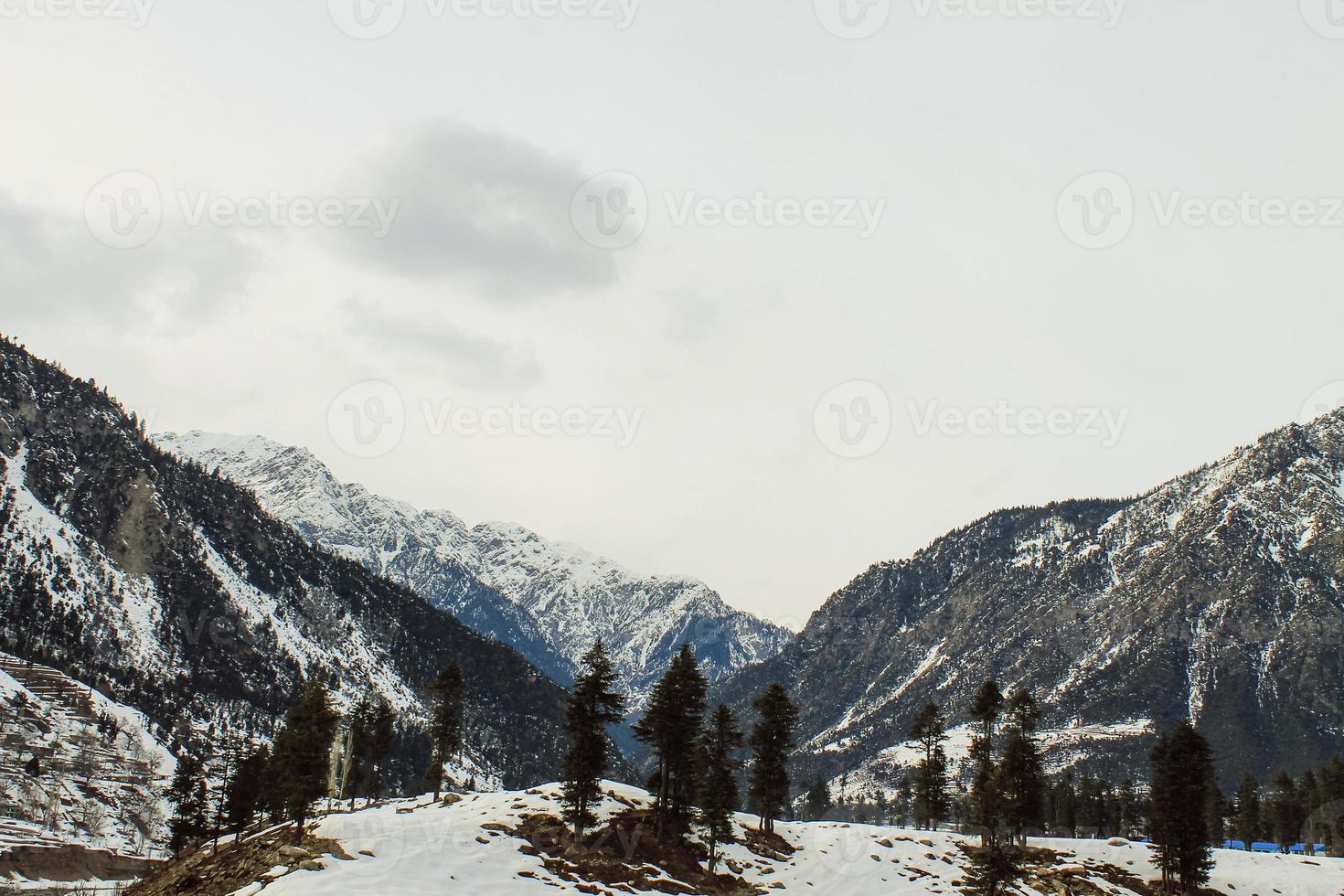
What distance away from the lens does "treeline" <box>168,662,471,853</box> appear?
8069 centimetres

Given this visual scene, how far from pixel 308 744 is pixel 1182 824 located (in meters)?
73.9

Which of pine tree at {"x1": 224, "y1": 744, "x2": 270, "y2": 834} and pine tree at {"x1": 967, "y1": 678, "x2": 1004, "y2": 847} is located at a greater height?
pine tree at {"x1": 967, "y1": 678, "x2": 1004, "y2": 847}

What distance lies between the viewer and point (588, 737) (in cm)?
7562

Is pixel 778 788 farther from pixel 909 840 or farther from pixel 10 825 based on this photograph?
pixel 10 825

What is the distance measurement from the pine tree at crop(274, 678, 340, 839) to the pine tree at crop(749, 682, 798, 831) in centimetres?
3879

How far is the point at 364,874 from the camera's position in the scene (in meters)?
56.5

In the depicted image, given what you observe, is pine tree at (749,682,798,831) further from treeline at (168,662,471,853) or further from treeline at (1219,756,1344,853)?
treeline at (1219,756,1344,853)

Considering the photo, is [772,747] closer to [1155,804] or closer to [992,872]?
[992,872]

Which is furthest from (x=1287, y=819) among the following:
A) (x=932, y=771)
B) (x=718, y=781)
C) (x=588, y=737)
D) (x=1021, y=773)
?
(x=588, y=737)

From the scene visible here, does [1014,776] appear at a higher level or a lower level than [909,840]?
higher

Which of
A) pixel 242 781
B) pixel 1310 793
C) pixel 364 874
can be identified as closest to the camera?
pixel 364 874

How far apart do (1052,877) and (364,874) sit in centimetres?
5655

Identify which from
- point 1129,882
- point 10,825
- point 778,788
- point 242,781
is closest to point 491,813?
point 778,788

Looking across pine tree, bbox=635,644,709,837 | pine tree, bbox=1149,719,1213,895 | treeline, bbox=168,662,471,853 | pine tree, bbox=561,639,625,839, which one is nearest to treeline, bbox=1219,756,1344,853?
pine tree, bbox=1149,719,1213,895
